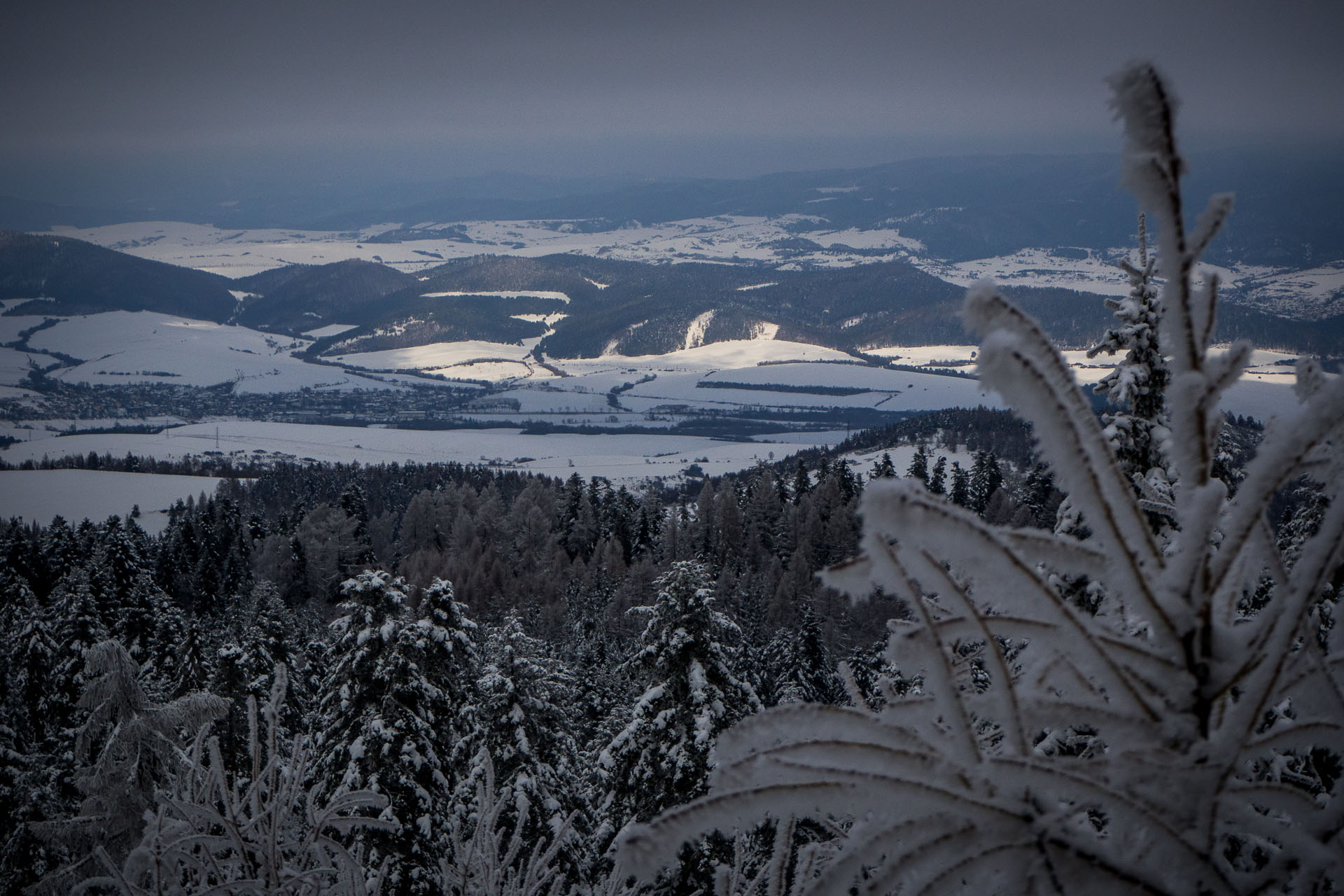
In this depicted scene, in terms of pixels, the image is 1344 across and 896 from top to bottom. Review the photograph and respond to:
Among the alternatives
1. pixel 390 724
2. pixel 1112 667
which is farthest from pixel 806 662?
pixel 1112 667

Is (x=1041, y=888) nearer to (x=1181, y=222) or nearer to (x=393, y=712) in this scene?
(x=1181, y=222)

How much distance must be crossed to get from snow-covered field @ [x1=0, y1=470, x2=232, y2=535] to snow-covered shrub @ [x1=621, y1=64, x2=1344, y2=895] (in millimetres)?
85000

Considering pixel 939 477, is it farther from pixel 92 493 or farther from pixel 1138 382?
pixel 92 493

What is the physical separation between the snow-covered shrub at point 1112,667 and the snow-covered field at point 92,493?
85.0 metres

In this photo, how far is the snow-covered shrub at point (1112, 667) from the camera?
886mm

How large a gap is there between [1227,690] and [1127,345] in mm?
8094

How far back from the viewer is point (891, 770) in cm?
104

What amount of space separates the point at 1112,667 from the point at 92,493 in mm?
101280

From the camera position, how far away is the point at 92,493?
8312 cm

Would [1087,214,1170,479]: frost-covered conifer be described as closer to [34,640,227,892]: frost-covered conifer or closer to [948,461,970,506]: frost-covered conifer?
[34,640,227,892]: frost-covered conifer

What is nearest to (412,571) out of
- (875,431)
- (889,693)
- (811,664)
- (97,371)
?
(811,664)

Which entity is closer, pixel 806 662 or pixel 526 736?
pixel 526 736

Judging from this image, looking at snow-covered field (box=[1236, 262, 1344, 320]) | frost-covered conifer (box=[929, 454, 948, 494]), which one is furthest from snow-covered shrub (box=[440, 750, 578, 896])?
snow-covered field (box=[1236, 262, 1344, 320])

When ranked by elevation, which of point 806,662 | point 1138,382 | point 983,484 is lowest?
point 806,662
